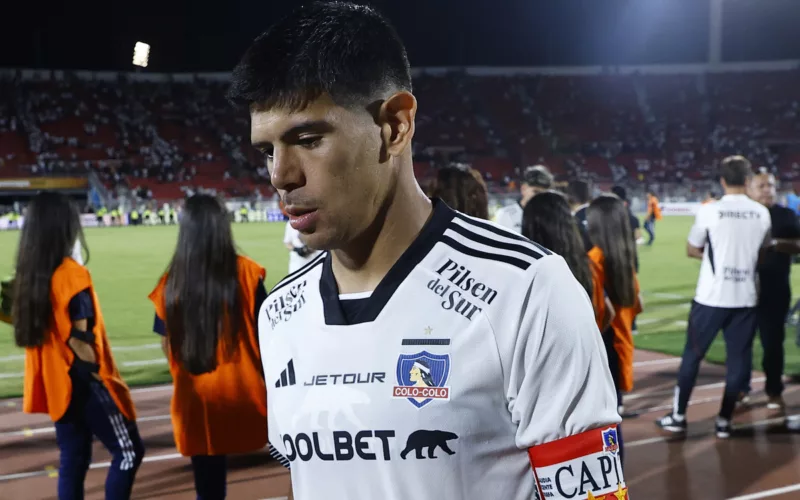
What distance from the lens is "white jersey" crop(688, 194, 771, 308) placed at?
5.93 m

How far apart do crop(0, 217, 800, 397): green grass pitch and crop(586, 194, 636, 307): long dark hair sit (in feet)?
14.0

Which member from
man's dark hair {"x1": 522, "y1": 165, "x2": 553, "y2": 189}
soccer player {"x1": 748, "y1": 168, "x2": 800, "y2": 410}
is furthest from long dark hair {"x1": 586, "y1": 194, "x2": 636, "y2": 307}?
soccer player {"x1": 748, "y1": 168, "x2": 800, "y2": 410}

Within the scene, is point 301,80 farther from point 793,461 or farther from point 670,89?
point 670,89

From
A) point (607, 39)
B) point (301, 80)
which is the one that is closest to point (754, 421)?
point (301, 80)

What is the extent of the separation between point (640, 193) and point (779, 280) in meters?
33.2

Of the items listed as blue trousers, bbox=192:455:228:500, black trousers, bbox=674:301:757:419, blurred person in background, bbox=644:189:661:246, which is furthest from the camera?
blurred person in background, bbox=644:189:661:246

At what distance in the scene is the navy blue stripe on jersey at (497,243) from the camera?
146cm

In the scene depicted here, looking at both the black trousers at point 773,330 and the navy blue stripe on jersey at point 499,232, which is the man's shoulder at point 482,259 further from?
the black trousers at point 773,330

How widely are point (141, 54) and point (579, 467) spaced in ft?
7.04

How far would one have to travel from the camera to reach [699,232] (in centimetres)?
618

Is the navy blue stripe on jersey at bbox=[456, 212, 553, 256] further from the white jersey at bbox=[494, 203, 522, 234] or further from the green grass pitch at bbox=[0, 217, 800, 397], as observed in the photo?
the green grass pitch at bbox=[0, 217, 800, 397]

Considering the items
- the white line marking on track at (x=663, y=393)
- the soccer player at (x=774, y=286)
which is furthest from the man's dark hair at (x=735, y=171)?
the white line marking on track at (x=663, y=393)

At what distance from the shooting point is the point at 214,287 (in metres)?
3.92

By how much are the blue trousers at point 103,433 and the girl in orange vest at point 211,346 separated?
0.26m
